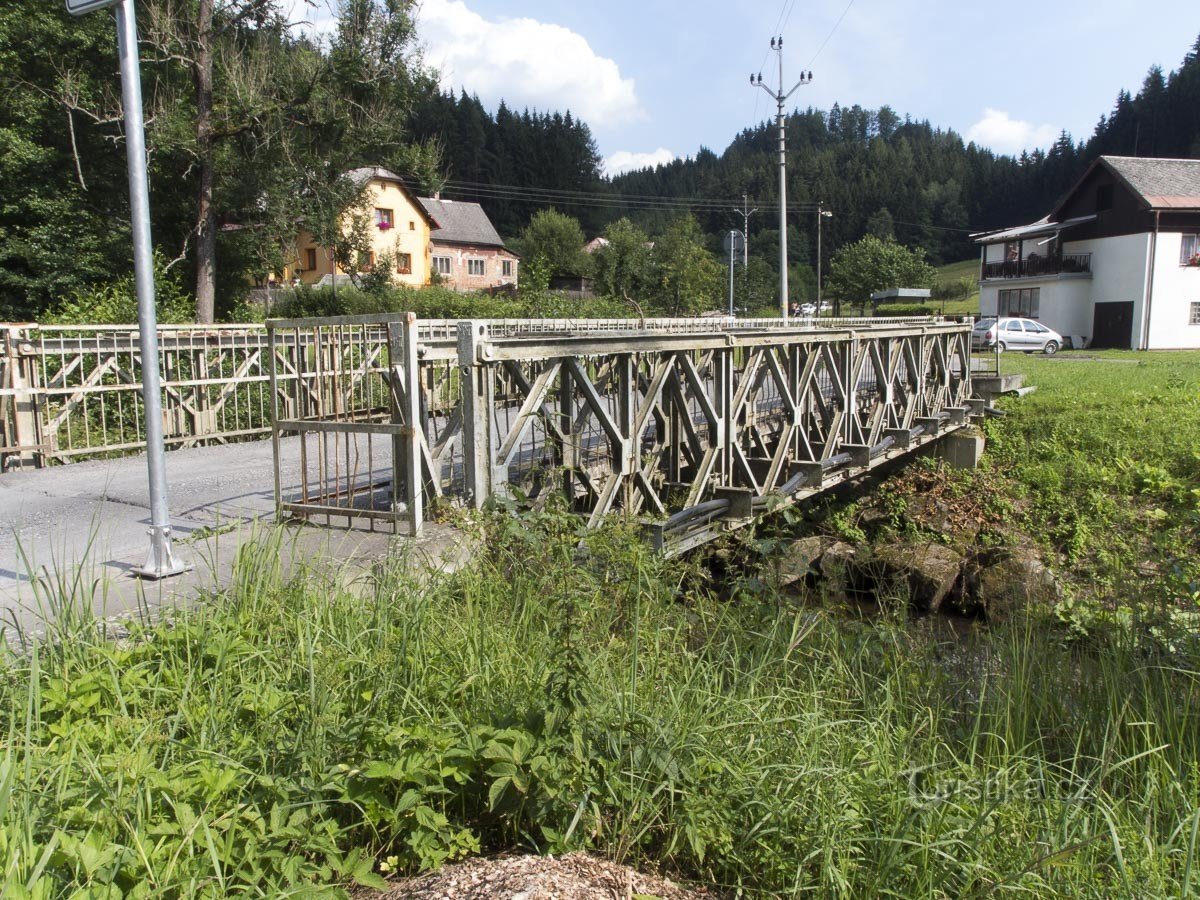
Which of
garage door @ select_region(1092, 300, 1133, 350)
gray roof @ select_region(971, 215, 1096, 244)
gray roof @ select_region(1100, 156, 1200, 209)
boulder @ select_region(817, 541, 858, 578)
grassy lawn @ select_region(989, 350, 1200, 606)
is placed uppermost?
gray roof @ select_region(1100, 156, 1200, 209)

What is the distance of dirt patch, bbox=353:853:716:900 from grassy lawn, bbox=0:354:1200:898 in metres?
0.07

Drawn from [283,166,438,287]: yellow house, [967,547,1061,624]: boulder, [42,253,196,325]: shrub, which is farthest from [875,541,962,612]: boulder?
[283,166,438,287]: yellow house

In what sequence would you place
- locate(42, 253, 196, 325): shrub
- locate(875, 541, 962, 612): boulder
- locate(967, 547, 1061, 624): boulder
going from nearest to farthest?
locate(967, 547, 1061, 624): boulder
locate(875, 541, 962, 612): boulder
locate(42, 253, 196, 325): shrub

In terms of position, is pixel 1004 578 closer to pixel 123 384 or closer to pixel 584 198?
pixel 123 384

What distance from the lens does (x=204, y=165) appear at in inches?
945

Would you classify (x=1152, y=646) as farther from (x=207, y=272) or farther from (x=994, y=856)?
(x=207, y=272)

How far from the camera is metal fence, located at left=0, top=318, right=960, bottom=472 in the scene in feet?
37.1

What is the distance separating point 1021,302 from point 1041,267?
7.56 feet

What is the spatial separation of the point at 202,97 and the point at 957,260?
9899 cm

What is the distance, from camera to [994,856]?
2883mm

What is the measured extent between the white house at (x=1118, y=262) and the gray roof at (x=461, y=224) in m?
43.2

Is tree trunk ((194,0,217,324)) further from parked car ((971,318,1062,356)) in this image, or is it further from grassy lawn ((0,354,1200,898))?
parked car ((971,318,1062,356))

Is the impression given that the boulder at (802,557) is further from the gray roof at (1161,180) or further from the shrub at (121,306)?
the gray roof at (1161,180)

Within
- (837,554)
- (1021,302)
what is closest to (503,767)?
(837,554)
